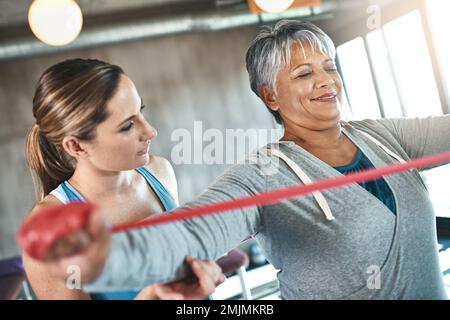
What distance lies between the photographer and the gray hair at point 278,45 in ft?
1.84

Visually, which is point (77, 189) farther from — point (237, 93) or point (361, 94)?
point (237, 93)

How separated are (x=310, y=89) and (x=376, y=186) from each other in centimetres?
17

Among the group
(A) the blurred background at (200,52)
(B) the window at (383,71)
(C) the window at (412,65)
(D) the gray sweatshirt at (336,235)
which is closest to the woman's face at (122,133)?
(D) the gray sweatshirt at (336,235)

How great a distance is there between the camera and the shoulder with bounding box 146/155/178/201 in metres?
0.66

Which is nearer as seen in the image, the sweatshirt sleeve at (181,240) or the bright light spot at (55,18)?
the sweatshirt sleeve at (181,240)

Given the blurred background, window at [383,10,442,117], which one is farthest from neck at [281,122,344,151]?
window at [383,10,442,117]

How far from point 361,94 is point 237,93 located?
146cm

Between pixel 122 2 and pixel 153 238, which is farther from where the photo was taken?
pixel 122 2

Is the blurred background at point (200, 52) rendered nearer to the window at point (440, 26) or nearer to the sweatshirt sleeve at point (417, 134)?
the window at point (440, 26)

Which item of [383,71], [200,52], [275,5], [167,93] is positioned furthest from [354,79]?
[167,93]

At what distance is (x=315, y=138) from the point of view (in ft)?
1.92

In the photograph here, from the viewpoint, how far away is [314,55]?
0.56m

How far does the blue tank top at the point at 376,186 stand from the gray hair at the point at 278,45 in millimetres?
160
